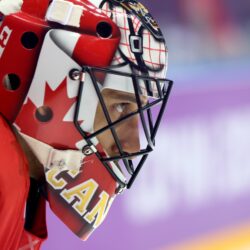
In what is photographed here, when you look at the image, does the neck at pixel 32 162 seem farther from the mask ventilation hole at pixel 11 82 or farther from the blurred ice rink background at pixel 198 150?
the blurred ice rink background at pixel 198 150

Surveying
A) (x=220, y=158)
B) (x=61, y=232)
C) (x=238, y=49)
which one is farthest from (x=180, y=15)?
(x=61, y=232)

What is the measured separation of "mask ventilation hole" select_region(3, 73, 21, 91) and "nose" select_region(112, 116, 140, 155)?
0.73 feet

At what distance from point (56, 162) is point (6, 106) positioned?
133mm

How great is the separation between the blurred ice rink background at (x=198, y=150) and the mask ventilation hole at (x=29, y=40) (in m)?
0.81

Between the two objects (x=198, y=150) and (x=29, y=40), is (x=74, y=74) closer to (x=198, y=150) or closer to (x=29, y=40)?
(x=29, y=40)

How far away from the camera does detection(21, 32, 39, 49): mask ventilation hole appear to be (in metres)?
1.01

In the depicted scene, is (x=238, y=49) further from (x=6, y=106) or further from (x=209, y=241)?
(x=6, y=106)

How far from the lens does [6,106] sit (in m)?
1.02

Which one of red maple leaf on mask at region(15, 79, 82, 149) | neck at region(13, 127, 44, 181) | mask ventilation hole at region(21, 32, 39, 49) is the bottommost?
neck at region(13, 127, 44, 181)

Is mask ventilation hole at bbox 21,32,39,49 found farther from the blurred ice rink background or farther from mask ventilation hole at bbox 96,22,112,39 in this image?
the blurred ice rink background

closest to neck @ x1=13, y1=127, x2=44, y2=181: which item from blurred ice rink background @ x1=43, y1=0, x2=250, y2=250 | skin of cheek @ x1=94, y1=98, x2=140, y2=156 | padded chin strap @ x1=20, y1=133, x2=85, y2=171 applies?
padded chin strap @ x1=20, y1=133, x2=85, y2=171

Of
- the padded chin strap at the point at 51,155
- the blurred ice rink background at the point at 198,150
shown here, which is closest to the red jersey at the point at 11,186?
the padded chin strap at the point at 51,155

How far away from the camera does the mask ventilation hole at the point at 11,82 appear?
1.02 meters

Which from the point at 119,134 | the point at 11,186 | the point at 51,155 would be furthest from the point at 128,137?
the point at 11,186
